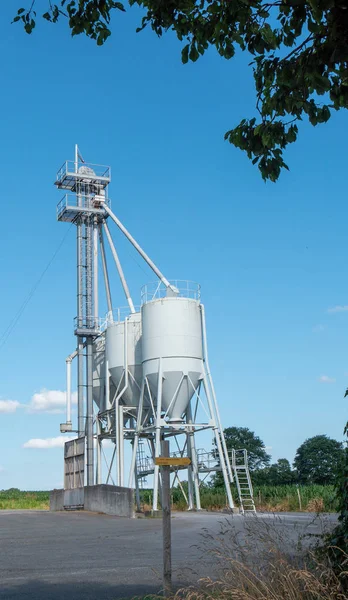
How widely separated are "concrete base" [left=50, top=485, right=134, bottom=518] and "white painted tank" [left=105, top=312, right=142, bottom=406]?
179 inches

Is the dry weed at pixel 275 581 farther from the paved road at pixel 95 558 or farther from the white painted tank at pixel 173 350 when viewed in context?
the white painted tank at pixel 173 350

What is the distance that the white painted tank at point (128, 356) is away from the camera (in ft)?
111

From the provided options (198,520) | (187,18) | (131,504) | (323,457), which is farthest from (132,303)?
(323,457)

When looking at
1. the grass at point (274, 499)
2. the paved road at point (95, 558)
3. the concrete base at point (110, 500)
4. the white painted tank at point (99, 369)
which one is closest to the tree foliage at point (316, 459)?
the grass at point (274, 499)

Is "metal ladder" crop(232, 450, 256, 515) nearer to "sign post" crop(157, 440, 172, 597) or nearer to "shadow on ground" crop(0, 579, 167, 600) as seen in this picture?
"shadow on ground" crop(0, 579, 167, 600)

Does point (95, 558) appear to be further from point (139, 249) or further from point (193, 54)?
point (139, 249)

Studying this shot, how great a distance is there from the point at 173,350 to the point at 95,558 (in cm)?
1740

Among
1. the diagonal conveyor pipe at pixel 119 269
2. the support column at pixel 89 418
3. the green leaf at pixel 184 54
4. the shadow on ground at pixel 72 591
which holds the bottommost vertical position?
the shadow on ground at pixel 72 591

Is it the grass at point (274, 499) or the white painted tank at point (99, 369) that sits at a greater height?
the white painted tank at point (99, 369)

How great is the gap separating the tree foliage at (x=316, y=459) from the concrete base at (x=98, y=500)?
33605 millimetres

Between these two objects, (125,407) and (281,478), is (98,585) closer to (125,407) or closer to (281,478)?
(125,407)

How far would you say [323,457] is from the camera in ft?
219

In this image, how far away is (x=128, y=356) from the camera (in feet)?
111

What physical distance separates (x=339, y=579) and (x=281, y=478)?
5796 cm
